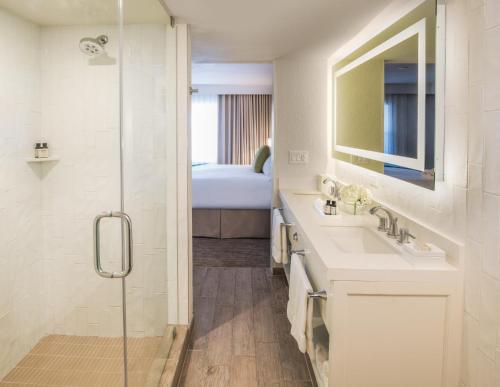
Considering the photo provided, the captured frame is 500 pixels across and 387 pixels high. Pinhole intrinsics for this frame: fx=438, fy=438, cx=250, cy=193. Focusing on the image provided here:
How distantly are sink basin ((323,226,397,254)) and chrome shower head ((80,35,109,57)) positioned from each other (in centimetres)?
139

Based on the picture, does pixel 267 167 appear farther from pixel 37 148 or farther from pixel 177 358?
pixel 37 148

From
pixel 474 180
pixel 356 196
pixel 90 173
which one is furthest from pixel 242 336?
pixel 474 180

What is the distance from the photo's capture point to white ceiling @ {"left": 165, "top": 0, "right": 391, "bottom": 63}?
2.25m

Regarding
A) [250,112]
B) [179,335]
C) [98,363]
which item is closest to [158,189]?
[179,335]

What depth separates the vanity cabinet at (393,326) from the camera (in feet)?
5.24

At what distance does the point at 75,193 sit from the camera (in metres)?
1.48

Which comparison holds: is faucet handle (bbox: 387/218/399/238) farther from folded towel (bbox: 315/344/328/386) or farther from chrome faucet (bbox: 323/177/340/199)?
chrome faucet (bbox: 323/177/340/199)

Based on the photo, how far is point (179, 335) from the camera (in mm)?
2604

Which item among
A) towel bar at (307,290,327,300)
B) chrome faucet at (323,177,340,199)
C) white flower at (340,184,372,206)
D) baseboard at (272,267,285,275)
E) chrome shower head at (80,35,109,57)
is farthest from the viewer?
baseboard at (272,267,285,275)

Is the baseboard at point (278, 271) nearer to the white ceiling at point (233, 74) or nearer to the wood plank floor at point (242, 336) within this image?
the wood plank floor at point (242, 336)

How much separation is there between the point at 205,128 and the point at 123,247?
7625 mm

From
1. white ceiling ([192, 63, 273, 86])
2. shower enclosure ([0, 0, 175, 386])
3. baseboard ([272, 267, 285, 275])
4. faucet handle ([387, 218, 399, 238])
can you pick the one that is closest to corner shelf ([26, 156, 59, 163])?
shower enclosure ([0, 0, 175, 386])

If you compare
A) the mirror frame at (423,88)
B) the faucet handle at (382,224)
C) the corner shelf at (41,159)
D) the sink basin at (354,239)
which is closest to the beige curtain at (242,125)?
the mirror frame at (423,88)

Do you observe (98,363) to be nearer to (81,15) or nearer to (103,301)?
(103,301)
